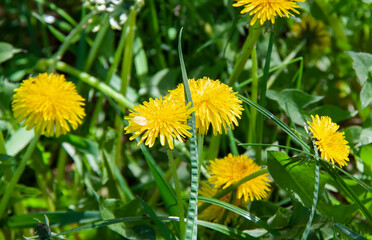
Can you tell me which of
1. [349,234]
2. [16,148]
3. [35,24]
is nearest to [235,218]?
[349,234]

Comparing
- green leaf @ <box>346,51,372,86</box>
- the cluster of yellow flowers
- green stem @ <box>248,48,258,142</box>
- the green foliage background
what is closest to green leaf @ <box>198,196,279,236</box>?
the green foliage background

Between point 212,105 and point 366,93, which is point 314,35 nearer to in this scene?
point 366,93

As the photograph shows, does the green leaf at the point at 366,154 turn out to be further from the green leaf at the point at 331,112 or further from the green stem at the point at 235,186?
the green stem at the point at 235,186

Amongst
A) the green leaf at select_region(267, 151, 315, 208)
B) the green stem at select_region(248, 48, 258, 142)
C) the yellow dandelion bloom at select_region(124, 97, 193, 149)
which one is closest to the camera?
the yellow dandelion bloom at select_region(124, 97, 193, 149)

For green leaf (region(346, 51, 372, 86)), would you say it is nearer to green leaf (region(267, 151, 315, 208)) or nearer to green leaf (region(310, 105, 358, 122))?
green leaf (region(310, 105, 358, 122))

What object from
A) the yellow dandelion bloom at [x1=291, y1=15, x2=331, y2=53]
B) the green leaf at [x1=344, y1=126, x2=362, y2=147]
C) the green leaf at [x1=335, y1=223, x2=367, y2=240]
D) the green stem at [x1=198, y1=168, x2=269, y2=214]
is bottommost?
the green leaf at [x1=335, y1=223, x2=367, y2=240]

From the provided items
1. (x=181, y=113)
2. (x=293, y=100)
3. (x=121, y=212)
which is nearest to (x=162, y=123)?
(x=181, y=113)

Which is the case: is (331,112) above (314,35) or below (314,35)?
below
